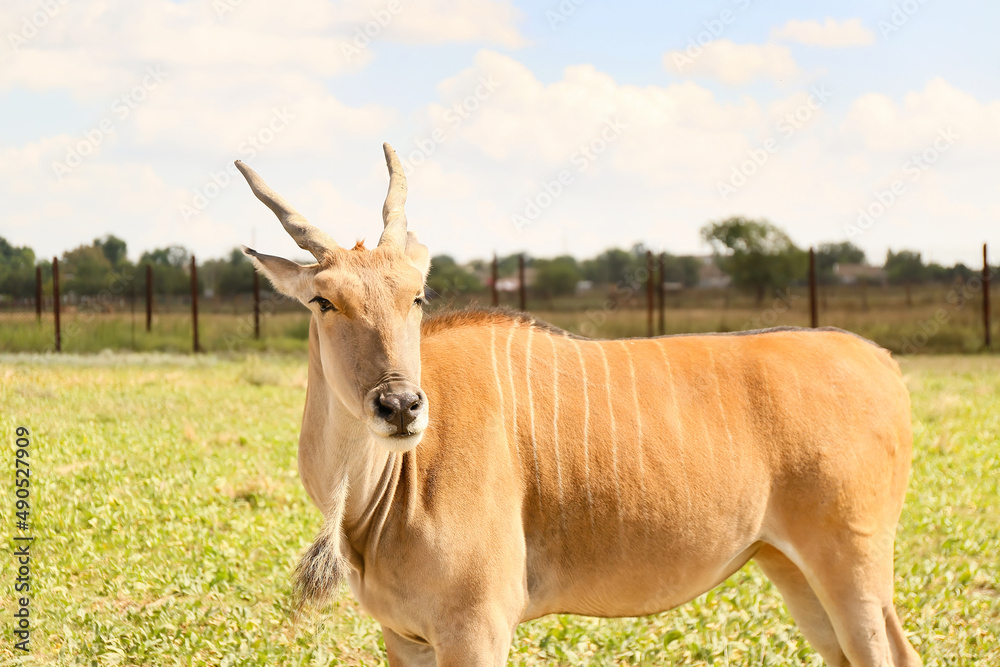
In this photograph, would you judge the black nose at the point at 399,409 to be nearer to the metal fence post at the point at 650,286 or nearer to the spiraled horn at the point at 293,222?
the spiraled horn at the point at 293,222

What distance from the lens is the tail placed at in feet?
10.8

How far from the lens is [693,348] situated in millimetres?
3936

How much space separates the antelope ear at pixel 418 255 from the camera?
3.54m

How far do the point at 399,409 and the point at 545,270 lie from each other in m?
19.0

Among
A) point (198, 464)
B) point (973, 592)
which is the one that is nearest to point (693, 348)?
point (973, 592)

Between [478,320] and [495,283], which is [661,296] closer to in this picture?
[495,283]

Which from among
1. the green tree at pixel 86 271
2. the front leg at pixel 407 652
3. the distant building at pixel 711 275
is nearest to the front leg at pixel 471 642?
the front leg at pixel 407 652

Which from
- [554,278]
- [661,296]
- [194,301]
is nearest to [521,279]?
[661,296]

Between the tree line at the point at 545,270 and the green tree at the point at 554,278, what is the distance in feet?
0.08

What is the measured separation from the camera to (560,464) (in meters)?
3.53

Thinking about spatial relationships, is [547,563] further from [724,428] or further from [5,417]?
[5,417]

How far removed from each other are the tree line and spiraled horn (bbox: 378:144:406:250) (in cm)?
510

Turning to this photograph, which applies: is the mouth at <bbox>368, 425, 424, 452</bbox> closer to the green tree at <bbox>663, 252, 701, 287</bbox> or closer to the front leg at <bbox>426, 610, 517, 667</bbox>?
the front leg at <bbox>426, 610, 517, 667</bbox>

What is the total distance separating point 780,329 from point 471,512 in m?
1.82
